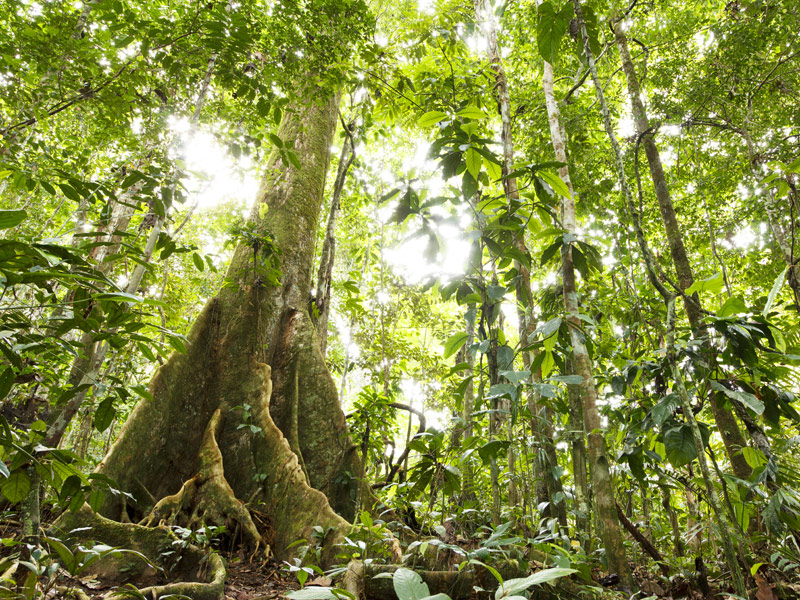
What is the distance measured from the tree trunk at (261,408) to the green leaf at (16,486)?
6.33ft

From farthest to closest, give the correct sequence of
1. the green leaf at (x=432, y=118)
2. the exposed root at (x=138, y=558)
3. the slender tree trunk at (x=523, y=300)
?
the exposed root at (x=138, y=558)
the slender tree trunk at (x=523, y=300)
the green leaf at (x=432, y=118)

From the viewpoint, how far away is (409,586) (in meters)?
0.89

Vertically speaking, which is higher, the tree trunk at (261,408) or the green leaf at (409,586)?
the tree trunk at (261,408)

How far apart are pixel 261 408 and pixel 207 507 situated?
84cm

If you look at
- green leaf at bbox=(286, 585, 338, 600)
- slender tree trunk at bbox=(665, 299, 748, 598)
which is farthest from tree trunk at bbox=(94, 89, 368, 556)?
slender tree trunk at bbox=(665, 299, 748, 598)

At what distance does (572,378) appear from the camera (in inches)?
66.8

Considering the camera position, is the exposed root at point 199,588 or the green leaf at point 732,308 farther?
the exposed root at point 199,588

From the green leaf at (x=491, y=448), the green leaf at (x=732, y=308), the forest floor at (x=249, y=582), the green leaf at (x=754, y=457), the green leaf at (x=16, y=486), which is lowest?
the forest floor at (x=249, y=582)

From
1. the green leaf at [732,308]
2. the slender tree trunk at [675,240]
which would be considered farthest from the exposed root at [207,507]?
the slender tree trunk at [675,240]

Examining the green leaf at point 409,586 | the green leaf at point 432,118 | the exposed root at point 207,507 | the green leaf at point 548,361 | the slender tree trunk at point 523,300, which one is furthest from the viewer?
the exposed root at point 207,507

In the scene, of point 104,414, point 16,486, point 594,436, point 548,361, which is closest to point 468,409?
point 594,436

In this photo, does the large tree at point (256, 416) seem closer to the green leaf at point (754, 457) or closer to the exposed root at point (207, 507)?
the exposed root at point (207, 507)

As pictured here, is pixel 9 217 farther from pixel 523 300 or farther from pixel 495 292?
pixel 523 300

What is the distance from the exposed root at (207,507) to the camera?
9.43 ft
